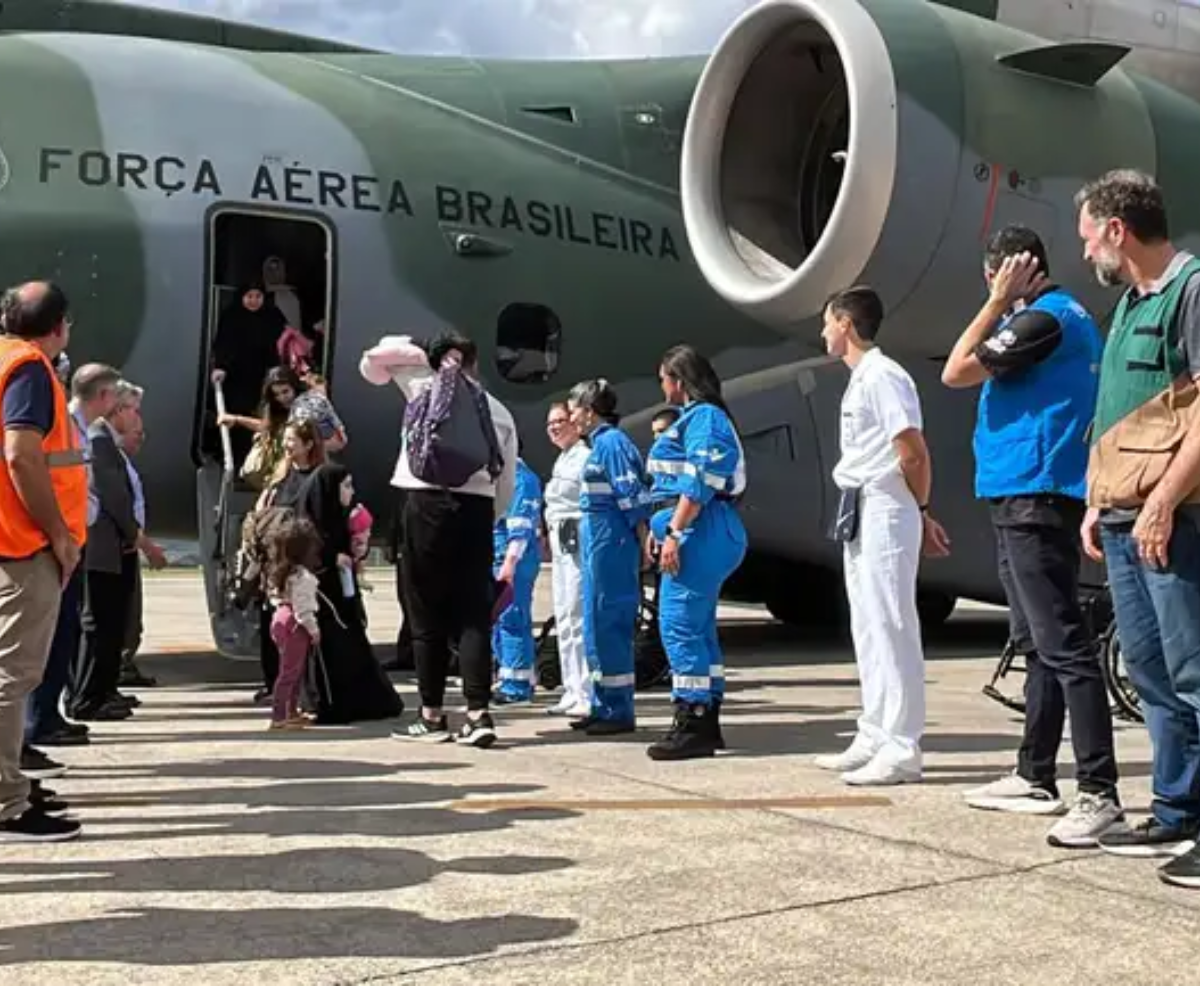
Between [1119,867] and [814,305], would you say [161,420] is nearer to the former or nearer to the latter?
→ [814,305]

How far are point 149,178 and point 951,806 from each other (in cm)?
571

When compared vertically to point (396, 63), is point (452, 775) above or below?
below

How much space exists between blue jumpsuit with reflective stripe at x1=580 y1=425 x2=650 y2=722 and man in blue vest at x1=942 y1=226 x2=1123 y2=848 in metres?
1.99

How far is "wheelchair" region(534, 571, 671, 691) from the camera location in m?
8.59

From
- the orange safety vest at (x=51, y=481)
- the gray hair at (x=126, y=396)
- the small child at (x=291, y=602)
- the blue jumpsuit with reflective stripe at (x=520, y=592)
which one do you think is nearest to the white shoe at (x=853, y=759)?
the small child at (x=291, y=602)

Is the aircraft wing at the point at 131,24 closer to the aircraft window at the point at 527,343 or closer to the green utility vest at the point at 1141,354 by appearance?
the aircraft window at the point at 527,343

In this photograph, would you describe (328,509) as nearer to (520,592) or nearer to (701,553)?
(520,592)

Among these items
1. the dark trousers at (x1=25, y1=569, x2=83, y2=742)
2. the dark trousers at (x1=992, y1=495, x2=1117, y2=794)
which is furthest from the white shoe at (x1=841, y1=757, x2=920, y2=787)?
the dark trousers at (x1=25, y1=569, x2=83, y2=742)

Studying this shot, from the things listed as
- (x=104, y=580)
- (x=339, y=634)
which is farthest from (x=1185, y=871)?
(x=104, y=580)

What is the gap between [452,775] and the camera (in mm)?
5559

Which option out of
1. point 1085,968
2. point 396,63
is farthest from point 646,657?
point 1085,968

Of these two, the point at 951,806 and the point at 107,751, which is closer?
the point at 951,806

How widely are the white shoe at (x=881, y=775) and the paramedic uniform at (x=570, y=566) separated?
1.99 m

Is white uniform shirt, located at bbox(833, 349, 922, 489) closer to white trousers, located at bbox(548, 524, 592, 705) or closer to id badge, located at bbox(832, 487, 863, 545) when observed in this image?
id badge, located at bbox(832, 487, 863, 545)
